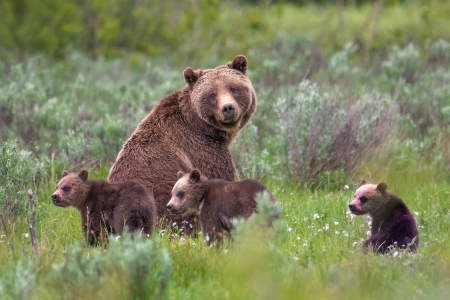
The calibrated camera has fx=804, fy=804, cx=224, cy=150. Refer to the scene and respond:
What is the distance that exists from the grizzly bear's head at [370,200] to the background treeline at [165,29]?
497 inches

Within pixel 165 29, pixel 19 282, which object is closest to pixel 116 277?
pixel 19 282

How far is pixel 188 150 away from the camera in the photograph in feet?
24.1

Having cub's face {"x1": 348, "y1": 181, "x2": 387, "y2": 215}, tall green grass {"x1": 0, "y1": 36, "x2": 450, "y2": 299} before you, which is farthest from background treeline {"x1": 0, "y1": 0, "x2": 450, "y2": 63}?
cub's face {"x1": 348, "y1": 181, "x2": 387, "y2": 215}

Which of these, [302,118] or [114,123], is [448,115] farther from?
[114,123]

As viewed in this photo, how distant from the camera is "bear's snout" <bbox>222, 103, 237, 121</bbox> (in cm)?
744

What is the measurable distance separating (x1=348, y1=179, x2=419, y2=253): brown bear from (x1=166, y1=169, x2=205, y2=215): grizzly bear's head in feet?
3.77

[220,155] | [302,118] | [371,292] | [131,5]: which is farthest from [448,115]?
[131,5]

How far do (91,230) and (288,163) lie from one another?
3.50 m

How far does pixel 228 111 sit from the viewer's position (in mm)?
7457

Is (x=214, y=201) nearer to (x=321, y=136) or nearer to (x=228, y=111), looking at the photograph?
(x=228, y=111)

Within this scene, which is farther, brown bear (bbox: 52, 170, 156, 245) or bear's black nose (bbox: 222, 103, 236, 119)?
bear's black nose (bbox: 222, 103, 236, 119)

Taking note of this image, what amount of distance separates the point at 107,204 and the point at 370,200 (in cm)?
195

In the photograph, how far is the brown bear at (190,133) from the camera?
6984mm

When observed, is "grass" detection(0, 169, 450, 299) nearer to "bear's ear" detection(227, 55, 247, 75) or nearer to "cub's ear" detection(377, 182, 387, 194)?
"cub's ear" detection(377, 182, 387, 194)
